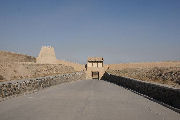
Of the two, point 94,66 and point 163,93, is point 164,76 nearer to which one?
point 163,93

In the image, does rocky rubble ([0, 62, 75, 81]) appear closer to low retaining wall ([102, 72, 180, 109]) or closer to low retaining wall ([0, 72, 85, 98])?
low retaining wall ([0, 72, 85, 98])

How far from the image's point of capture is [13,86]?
17609 millimetres

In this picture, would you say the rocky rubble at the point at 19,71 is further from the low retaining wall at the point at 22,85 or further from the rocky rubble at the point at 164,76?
the rocky rubble at the point at 164,76

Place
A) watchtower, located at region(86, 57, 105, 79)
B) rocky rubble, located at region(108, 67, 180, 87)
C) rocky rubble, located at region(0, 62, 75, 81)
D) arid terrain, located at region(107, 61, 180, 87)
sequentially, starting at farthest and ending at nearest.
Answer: watchtower, located at region(86, 57, 105, 79)
rocky rubble, located at region(0, 62, 75, 81)
arid terrain, located at region(107, 61, 180, 87)
rocky rubble, located at region(108, 67, 180, 87)

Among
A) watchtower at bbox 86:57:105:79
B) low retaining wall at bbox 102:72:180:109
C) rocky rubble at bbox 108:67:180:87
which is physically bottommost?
low retaining wall at bbox 102:72:180:109

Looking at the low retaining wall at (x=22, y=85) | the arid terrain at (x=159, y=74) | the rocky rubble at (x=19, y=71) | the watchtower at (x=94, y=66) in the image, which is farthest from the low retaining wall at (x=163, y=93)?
the watchtower at (x=94, y=66)

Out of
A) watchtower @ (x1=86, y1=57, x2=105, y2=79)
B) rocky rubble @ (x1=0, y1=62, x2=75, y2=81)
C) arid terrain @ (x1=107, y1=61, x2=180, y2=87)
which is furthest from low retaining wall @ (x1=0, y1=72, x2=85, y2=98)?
watchtower @ (x1=86, y1=57, x2=105, y2=79)

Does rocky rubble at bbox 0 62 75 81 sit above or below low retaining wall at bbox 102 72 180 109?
above

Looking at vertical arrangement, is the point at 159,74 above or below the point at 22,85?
above

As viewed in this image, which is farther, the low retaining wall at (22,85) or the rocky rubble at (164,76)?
the rocky rubble at (164,76)

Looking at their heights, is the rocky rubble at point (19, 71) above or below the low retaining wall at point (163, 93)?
above

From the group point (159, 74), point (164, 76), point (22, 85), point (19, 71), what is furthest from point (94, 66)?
point (22, 85)

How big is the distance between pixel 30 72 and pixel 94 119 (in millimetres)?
37548

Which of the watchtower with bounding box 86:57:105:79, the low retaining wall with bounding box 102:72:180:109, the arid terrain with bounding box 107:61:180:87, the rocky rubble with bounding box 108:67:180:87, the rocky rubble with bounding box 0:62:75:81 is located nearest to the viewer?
the low retaining wall with bounding box 102:72:180:109
